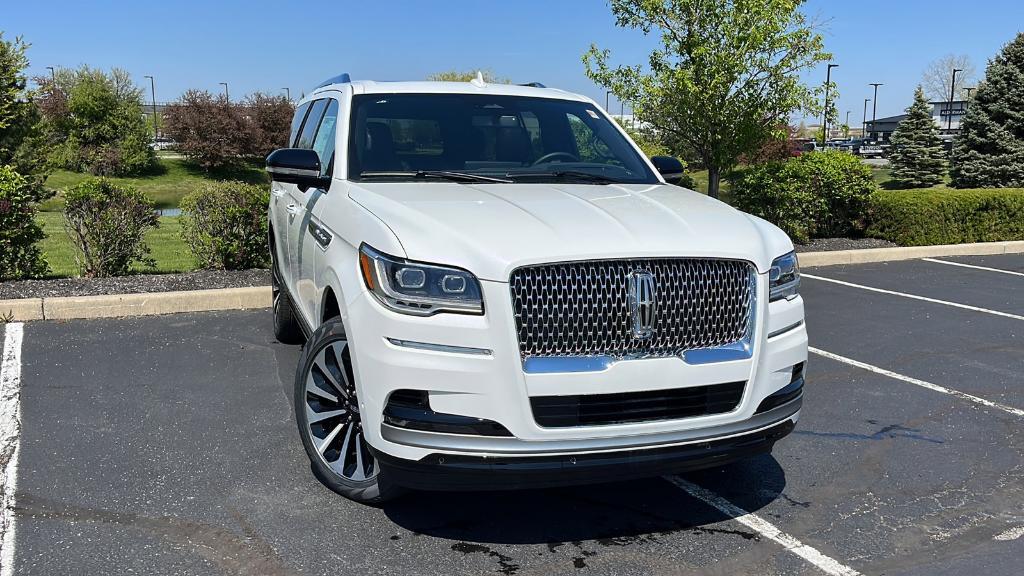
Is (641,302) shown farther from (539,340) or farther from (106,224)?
(106,224)

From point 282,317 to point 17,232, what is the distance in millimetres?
3786

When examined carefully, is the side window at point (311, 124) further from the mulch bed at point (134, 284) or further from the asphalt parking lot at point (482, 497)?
the mulch bed at point (134, 284)

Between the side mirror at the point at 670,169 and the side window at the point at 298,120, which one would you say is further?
the side window at the point at 298,120

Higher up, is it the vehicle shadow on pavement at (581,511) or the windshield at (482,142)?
the windshield at (482,142)

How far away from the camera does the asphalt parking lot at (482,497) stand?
361 cm

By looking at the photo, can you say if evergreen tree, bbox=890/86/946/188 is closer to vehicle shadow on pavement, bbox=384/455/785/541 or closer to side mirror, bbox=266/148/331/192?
vehicle shadow on pavement, bbox=384/455/785/541

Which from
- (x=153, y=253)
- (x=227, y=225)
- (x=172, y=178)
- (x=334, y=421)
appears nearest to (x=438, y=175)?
(x=334, y=421)

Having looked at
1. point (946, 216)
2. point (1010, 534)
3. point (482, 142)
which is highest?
point (482, 142)

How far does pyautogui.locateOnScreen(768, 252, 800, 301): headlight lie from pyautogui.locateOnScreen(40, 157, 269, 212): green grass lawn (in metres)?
31.5

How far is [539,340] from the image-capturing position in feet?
11.0

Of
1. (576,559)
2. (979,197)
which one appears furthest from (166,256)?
(979,197)

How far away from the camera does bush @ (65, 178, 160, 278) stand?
29.5 ft

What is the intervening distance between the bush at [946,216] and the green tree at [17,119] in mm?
12614

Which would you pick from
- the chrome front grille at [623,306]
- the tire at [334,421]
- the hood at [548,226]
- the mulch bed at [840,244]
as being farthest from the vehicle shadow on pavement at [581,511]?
the mulch bed at [840,244]
